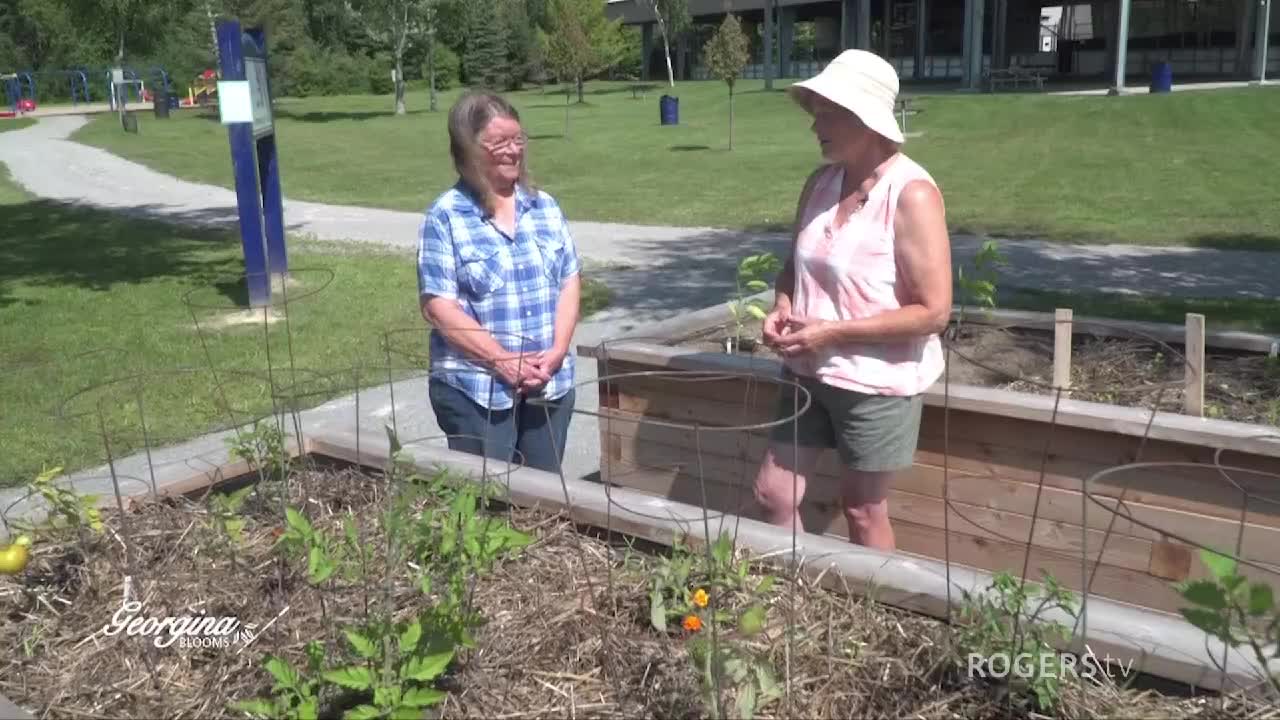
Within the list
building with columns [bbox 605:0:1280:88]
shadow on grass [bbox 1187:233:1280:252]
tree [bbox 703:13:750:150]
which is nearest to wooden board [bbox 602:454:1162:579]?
shadow on grass [bbox 1187:233:1280:252]

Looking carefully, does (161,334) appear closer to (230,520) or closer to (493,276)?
(493,276)

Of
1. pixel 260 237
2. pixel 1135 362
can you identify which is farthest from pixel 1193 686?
pixel 260 237

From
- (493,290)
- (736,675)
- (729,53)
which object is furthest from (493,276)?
(729,53)

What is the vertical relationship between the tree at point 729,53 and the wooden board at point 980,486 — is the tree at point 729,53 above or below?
above

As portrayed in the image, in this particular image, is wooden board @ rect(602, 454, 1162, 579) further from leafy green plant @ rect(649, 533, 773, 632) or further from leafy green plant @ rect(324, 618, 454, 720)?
leafy green plant @ rect(324, 618, 454, 720)

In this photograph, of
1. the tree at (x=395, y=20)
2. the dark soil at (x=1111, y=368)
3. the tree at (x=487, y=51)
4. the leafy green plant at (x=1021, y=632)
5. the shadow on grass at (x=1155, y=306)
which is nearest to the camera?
the leafy green plant at (x=1021, y=632)

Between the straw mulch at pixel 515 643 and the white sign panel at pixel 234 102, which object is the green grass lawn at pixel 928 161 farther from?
the straw mulch at pixel 515 643

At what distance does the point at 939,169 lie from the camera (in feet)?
58.0

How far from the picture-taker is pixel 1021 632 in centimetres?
212

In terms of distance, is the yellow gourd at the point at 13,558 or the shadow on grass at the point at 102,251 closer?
the yellow gourd at the point at 13,558

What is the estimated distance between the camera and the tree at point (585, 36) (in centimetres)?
3262

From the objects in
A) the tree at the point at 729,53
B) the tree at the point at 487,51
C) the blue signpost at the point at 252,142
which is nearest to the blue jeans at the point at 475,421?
the blue signpost at the point at 252,142

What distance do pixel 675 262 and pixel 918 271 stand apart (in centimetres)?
740

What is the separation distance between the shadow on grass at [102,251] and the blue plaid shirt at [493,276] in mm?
6143
